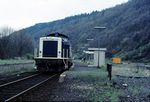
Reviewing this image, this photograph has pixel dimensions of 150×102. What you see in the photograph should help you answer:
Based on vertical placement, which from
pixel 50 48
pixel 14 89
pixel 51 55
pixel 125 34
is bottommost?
pixel 14 89

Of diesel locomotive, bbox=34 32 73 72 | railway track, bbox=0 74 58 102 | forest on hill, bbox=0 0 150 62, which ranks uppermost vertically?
forest on hill, bbox=0 0 150 62

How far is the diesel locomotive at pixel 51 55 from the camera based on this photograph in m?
33.2

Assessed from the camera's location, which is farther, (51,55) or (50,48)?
(50,48)

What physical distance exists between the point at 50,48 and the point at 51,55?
709 mm

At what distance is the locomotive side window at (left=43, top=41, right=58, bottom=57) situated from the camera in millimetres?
34188

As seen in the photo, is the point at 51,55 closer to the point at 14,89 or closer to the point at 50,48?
the point at 50,48

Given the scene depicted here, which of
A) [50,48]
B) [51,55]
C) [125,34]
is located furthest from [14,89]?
[125,34]

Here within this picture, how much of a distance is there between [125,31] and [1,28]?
182ft

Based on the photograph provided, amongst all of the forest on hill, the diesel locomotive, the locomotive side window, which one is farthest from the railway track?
the forest on hill

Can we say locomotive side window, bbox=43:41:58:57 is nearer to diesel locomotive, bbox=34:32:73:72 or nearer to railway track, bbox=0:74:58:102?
diesel locomotive, bbox=34:32:73:72

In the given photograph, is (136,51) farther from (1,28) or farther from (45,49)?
(45,49)

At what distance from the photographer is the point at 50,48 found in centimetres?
3441

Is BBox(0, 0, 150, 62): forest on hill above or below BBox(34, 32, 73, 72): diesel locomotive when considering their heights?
above

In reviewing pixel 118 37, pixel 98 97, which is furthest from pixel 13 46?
pixel 98 97
